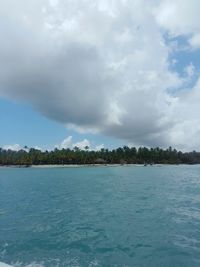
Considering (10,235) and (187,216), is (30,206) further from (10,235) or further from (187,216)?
(187,216)

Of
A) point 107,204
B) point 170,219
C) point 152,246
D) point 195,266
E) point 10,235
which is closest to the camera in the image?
point 195,266

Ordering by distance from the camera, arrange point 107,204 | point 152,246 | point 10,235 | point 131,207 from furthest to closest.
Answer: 1. point 107,204
2. point 131,207
3. point 10,235
4. point 152,246

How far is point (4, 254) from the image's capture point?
2017cm

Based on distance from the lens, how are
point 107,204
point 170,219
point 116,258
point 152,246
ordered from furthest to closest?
1. point 107,204
2. point 170,219
3. point 152,246
4. point 116,258

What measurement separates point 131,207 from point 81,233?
519 inches

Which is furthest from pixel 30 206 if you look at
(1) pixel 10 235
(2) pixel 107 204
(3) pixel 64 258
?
(3) pixel 64 258

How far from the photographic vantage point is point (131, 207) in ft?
123

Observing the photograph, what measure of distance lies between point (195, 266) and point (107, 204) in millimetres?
23242

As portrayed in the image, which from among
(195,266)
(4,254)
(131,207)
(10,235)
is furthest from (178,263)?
(131,207)

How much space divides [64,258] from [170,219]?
13.1 metres

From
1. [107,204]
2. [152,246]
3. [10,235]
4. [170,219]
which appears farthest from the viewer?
[107,204]

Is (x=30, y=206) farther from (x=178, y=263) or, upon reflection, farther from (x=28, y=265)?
(x=178, y=263)

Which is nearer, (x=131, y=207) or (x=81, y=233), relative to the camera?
(x=81, y=233)

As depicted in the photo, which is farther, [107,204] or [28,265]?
[107,204]
